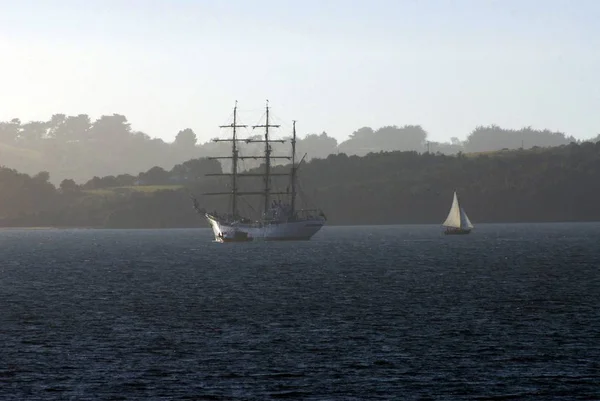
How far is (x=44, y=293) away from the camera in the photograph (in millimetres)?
108375

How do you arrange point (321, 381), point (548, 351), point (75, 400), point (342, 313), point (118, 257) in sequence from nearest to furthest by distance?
point (75, 400)
point (321, 381)
point (548, 351)
point (342, 313)
point (118, 257)

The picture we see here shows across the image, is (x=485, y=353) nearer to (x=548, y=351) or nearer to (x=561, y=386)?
(x=548, y=351)

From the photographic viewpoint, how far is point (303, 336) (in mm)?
71375

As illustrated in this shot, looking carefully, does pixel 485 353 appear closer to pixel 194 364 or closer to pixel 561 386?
pixel 561 386

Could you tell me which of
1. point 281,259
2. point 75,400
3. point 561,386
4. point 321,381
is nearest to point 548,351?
point 561,386

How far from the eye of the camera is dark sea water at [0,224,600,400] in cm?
5391

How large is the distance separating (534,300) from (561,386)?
4333 cm

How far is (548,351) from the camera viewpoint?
6431 cm

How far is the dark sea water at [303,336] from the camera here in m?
53.9

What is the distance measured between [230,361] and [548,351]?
720 inches

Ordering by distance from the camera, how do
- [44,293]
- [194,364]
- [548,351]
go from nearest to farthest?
[194,364] → [548,351] → [44,293]

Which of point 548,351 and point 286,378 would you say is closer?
point 286,378

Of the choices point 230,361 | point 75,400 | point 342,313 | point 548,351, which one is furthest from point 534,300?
point 75,400

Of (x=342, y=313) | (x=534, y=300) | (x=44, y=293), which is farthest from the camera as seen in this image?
(x=44, y=293)
